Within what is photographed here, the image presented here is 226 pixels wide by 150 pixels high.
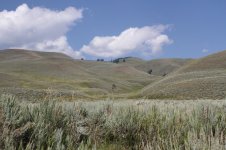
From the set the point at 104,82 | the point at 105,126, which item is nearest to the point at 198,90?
the point at 105,126

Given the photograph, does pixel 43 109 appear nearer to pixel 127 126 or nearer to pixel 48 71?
pixel 127 126

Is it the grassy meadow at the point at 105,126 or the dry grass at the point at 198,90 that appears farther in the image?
the dry grass at the point at 198,90

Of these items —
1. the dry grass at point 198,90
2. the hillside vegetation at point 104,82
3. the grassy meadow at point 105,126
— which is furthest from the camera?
the dry grass at point 198,90

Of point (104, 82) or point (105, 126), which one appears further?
point (104, 82)

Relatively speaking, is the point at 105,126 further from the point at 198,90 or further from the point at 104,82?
the point at 104,82

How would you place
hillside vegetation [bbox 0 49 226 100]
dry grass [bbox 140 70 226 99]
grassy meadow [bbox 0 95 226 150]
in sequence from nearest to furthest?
grassy meadow [bbox 0 95 226 150], hillside vegetation [bbox 0 49 226 100], dry grass [bbox 140 70 226 99]

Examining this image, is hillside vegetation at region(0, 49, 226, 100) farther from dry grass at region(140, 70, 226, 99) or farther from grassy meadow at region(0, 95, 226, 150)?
grassy meadow at region(0, 95, 226, 150)

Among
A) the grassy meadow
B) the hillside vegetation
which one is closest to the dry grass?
the hillside vegetation

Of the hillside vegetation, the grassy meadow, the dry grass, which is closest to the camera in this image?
the grassy meadow

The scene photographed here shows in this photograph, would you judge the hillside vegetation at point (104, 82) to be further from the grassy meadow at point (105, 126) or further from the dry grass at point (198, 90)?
the grassy meadow at point (105, 126)

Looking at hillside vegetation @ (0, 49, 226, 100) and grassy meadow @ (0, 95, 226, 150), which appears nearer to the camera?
grassy meadow @ (0, 95, 226, 150)

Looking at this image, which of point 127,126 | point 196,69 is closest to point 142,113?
point 127,126

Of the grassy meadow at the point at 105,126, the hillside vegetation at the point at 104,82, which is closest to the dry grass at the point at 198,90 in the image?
the hillside vegetation at the point at 104,82

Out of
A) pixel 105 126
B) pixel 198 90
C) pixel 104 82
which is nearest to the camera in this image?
pixel 105 126
